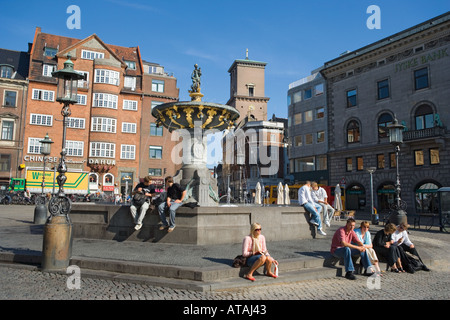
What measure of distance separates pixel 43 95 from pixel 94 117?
7097 millimetres

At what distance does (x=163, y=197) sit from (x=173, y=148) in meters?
38.9

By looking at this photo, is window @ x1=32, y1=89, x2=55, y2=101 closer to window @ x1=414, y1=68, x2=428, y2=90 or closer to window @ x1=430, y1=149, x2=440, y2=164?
window @ x1=414, y1=68, x2=428, y2=90

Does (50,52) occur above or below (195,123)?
above

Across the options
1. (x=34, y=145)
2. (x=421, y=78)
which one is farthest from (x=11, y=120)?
(x=421, y=78)

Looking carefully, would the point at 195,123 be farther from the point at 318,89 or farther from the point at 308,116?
the point at 318,89

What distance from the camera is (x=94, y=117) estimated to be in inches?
1705

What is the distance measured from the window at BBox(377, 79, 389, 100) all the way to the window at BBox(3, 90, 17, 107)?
146 ft

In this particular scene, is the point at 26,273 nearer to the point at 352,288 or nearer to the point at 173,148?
the point at 352,288

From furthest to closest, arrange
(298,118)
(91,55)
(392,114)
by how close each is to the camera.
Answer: (298,118) < (91,55) < (392,114)

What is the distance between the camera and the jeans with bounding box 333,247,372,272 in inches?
288

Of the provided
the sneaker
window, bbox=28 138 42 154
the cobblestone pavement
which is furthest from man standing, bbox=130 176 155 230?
window, bbox=28 138 42 154

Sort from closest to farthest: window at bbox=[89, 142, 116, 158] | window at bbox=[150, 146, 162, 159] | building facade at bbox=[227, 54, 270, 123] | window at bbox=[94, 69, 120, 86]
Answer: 1. window at bbox=[89, 142, 116, 158]
2. window at bbox=[94, 69, 120, 86]
3. window at bbox=[150, 146, 162, 159]
4. building facade at bbox=[227, 54, 270, 123]

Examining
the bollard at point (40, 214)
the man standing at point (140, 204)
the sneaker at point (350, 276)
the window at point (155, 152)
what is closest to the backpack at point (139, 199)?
the man standing at point (140, 204)

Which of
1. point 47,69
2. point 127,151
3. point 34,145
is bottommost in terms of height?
point 127,151
